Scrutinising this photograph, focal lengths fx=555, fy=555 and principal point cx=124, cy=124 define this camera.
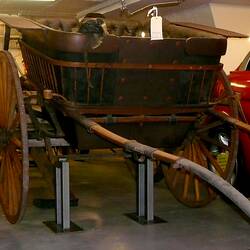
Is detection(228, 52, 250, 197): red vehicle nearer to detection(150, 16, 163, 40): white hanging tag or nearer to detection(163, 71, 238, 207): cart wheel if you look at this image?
detection(163, 71, 238, 207): cart wheel

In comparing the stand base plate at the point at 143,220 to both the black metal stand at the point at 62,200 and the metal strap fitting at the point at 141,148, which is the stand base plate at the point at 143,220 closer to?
the black metal stand at the point at 62,200

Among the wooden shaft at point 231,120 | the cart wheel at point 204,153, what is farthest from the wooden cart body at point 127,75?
the cart wheel at point 204,153

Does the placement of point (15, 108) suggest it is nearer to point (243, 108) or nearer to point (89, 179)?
point (243, 108)

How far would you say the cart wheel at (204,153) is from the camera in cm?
455

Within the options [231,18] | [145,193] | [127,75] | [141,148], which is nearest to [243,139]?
[145,193]

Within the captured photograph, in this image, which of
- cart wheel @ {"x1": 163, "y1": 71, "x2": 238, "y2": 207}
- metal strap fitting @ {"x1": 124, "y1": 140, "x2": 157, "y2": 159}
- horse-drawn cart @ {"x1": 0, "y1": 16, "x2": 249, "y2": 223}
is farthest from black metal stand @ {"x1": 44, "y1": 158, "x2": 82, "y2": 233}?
cart wheel @ {"x1": 163, "y1": 71, "x2": 238, "y2": 207}

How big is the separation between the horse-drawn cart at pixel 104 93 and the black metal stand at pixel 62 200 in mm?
250

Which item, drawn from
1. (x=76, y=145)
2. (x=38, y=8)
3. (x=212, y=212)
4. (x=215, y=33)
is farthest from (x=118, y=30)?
(x=38, y=8)

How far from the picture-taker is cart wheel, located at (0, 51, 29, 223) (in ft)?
12.7

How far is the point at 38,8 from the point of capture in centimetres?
1227

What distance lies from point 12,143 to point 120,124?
0.86 metres

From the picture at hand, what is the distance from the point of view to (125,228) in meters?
4.29

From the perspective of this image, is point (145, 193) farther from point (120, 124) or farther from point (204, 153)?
point (204, 153)

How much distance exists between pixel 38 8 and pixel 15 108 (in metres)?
8.57
